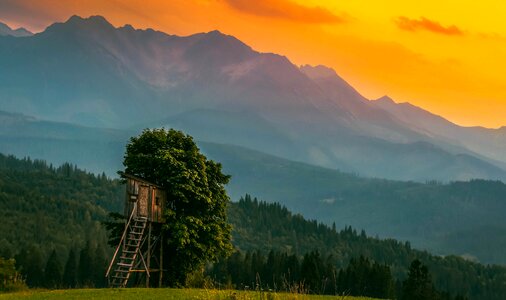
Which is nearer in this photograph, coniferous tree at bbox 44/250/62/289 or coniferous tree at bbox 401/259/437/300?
coniferous tree at bbox 401/259/437/300

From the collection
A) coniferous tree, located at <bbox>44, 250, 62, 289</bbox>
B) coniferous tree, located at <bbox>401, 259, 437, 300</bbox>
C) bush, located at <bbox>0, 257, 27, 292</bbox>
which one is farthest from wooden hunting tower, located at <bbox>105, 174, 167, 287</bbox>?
coniferous tree, located at <bbox>44, 250, 62, 289</bbox>

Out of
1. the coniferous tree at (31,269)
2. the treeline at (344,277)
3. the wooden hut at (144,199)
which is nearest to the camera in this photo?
the wooden hut at (144,199)

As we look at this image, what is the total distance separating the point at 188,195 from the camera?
74000mm

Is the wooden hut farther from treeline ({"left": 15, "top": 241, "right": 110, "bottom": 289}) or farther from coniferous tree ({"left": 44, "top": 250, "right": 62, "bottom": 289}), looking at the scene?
coniferous tree ({"left": 44, "top": 250, "right": 62, "bottom": 289})

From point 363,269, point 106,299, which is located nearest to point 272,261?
point 363,269

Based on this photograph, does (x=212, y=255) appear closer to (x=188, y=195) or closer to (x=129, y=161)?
(x=188, y=195)

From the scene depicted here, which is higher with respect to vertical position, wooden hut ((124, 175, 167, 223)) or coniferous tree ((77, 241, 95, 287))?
wooden hut ((124, 175, 167, 223))

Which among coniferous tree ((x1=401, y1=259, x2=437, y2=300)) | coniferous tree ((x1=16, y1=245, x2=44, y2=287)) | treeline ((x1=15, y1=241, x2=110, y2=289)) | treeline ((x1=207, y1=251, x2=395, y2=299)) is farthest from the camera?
treeline ((x1=15, y1=241, x2=110, y2=289))

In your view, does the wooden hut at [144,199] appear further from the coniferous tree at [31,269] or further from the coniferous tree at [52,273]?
the coniferous tree at [31,269]

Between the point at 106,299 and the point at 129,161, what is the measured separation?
27534mm

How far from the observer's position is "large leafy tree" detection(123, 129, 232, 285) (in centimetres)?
7244

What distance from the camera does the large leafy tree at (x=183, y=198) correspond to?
72438 mm

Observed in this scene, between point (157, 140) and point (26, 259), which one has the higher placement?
point (157, 140)

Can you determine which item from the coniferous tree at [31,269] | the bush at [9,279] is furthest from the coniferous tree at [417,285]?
the coniferous tree at [31,269]
